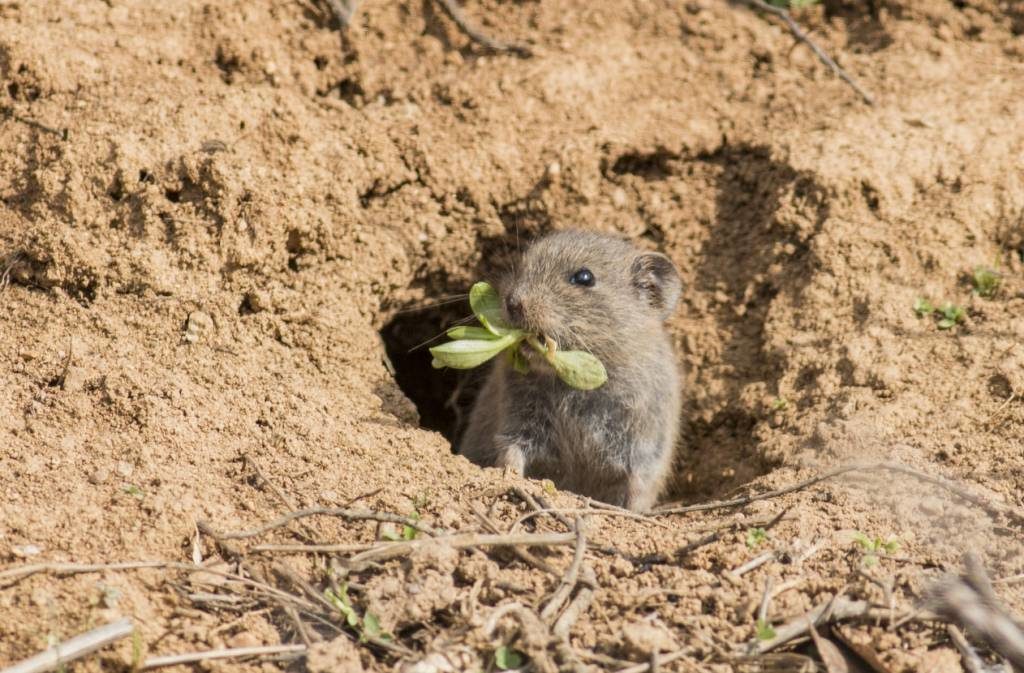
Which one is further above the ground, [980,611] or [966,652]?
[980,611]

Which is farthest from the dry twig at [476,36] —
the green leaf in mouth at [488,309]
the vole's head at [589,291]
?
the green leaf in mouth at [488,309]

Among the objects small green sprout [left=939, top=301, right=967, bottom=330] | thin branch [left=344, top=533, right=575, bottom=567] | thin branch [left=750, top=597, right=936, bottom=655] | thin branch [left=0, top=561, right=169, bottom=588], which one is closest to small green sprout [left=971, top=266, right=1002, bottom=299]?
small green sprout [left=939, top=301, right=967, bottom=330]

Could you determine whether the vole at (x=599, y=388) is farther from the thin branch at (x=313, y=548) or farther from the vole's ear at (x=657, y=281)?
the thin branch at (x=313, y=548)

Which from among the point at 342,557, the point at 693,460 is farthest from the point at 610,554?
the point at 693,460

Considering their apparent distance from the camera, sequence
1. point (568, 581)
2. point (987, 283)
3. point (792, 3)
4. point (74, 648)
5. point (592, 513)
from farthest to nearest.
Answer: point (792, 3) < point (987, 283) < point (592, 513) < point (568, 581) < point (74, 648)

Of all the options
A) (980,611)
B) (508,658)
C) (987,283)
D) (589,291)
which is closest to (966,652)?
(980,611)

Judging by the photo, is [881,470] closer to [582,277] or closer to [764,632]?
[764,632]

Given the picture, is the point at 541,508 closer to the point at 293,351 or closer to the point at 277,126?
the point at 293,351
